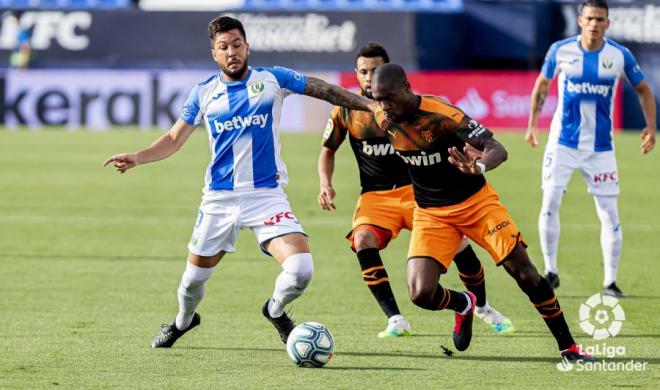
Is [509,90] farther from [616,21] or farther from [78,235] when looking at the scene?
[78,235]

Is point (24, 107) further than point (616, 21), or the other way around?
point (616, 21)

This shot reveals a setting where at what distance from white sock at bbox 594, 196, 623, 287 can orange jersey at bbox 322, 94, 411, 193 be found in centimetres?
223

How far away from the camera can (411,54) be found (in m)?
34.0

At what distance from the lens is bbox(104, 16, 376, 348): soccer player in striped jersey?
7605 mm

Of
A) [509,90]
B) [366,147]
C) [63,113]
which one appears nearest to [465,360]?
[366,147]

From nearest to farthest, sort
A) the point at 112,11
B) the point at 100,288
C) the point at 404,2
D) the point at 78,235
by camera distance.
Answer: the point at 100,288 → the point at 78,235 → the point at 112,11 → the point at 404,2

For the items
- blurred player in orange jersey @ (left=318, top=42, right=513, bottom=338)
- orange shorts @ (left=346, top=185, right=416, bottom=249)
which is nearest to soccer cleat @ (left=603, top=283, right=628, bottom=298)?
blurred player in orange jersey @ (left=318, top=42, right=513, bottom=338)

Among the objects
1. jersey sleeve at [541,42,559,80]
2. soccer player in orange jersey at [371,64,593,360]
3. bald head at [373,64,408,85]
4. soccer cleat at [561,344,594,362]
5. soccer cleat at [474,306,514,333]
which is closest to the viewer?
bald head at [373,64,408,85]

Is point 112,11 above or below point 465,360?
below

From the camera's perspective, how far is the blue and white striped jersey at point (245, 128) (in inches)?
303

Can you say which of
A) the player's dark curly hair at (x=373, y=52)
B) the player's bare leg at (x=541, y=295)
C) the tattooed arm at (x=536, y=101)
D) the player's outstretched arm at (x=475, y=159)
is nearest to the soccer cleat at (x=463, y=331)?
the player's bare leg at (x=541, y=295)

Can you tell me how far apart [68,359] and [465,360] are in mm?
2421

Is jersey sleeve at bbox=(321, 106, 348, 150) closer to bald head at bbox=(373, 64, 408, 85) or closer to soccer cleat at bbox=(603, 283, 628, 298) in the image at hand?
bald head at bbox=(373, 64, 408, 85)

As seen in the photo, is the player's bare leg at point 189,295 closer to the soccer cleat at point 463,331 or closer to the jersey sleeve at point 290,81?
the jersey sleeve at point 290,81
